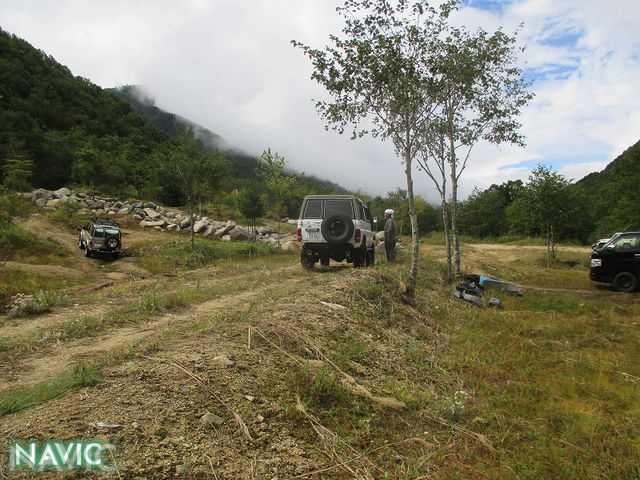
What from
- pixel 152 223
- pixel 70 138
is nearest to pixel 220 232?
pixel 152 223

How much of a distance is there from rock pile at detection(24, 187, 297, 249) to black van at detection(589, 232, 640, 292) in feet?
56.8

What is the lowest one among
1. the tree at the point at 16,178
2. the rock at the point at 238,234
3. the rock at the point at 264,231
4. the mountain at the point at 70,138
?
the rock at the point at 238,234

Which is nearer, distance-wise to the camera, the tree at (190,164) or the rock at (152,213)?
the tree at (190,164)

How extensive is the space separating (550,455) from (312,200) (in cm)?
953

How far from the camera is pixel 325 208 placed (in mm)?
11820

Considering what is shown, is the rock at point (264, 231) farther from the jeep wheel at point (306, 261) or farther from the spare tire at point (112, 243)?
the jeep wheel at point (306, 261)

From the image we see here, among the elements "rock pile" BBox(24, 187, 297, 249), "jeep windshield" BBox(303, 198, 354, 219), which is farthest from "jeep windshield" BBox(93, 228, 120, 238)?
"jeep windshield" BBox(303, 198, 354, 219)

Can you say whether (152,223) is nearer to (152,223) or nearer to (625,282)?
(152,223)

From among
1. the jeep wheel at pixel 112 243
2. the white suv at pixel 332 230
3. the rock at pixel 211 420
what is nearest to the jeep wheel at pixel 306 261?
the white suv at pixel 332 230

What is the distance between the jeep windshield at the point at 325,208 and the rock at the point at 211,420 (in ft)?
29.9

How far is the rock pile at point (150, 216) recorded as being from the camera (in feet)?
94.6

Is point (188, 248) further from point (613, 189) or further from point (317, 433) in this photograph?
point (613, 189)

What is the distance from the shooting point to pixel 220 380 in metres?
3.50

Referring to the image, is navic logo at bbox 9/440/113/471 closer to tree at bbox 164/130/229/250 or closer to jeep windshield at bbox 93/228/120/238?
tree at bbox 164/130/229/250
